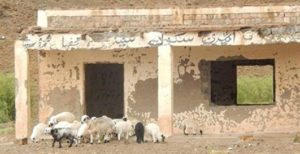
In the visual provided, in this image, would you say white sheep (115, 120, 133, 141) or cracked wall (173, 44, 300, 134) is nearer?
white sheep (115, 120, 133, 141)

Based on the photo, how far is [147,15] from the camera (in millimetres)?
18922

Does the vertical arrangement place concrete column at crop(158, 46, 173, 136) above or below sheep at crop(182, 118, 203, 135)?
above

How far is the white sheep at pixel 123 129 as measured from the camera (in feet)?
55.6

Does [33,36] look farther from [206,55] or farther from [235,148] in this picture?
[235,148]

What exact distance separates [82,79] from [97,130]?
8.18 feet

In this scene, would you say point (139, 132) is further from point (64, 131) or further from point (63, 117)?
point (63, 117)

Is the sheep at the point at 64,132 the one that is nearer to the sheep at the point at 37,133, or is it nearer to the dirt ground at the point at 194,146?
the dirt ground at the point at 194,146

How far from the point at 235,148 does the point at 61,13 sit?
5847 millimetres

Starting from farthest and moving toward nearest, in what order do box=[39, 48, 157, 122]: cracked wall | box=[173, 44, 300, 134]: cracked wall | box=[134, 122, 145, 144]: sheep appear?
box=[39, 48, 157, 122]: cracked wall
box=[173, 44, 300, 134]: cracked wall
box=[134, 122, 145, 144]: sheep

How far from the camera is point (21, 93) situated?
58.3 ft

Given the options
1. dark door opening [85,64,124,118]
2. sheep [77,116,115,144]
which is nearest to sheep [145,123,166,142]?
sheep [77,116,115,144]

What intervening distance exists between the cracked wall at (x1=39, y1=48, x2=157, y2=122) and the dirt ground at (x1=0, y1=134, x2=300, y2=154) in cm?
124

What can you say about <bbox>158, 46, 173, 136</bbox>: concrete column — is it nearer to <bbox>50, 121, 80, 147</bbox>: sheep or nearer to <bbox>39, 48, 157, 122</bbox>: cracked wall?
<bbox>39, 48, 157, 122</bbox>: cracked wall

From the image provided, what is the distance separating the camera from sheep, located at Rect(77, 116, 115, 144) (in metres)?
16.5
